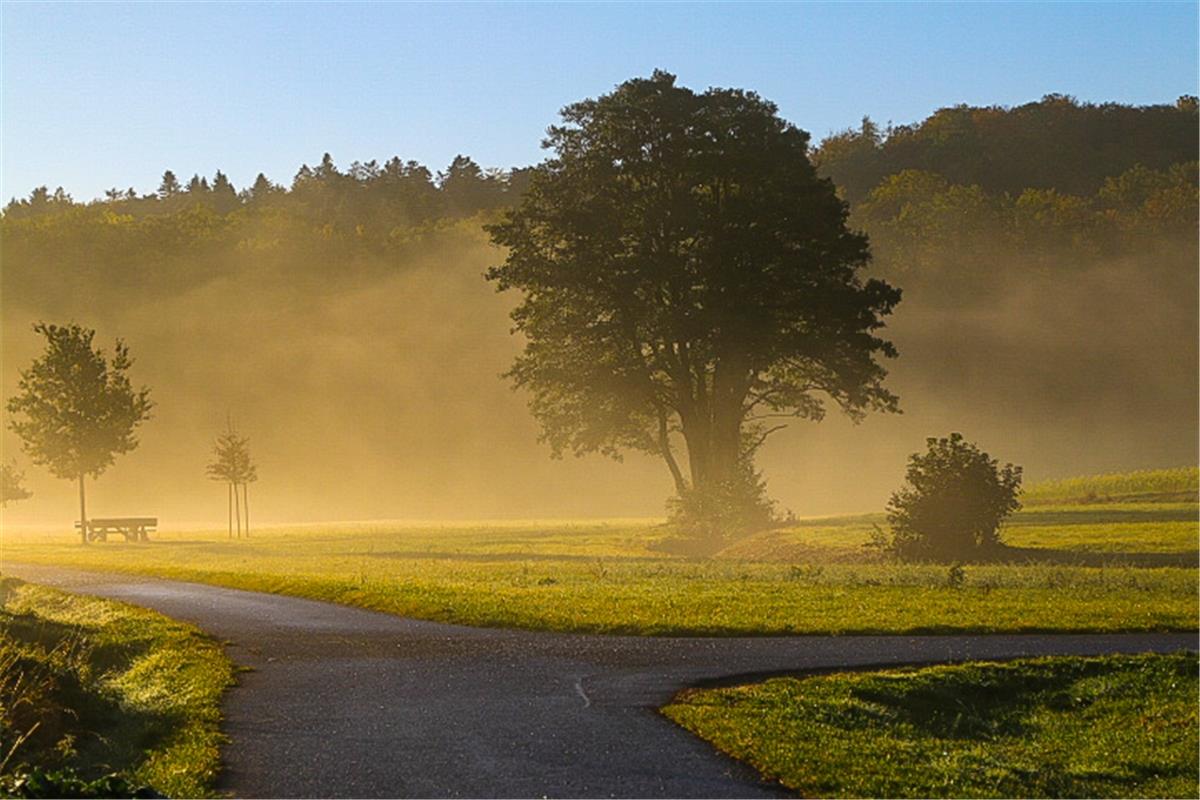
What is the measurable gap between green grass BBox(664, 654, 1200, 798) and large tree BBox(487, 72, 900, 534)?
37901mm

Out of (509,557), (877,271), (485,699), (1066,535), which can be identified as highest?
(877,271)

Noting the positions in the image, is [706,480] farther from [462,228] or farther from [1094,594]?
[462,228]

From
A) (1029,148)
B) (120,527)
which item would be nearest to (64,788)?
(120,527)

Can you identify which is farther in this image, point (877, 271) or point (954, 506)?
point (877, 271)

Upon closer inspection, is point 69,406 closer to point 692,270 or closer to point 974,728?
point 692,270

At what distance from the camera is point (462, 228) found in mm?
177375

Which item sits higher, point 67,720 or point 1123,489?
point 1123,489

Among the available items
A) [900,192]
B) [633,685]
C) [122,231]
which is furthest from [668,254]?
[122,231]

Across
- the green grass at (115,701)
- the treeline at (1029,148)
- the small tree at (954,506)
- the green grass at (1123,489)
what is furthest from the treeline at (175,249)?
the green grass at (115,701)

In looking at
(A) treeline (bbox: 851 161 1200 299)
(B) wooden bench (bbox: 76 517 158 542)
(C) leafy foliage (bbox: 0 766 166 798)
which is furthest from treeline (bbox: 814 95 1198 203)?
(C) leafy foliage (bbox: 0 766 166 798)

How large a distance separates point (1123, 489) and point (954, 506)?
94.5ft

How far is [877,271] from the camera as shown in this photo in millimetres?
148500

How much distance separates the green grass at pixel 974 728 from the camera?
1505 cm

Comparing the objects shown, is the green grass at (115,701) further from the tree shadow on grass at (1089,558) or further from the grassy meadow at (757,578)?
the tree shadow on grass at (1089,558)
